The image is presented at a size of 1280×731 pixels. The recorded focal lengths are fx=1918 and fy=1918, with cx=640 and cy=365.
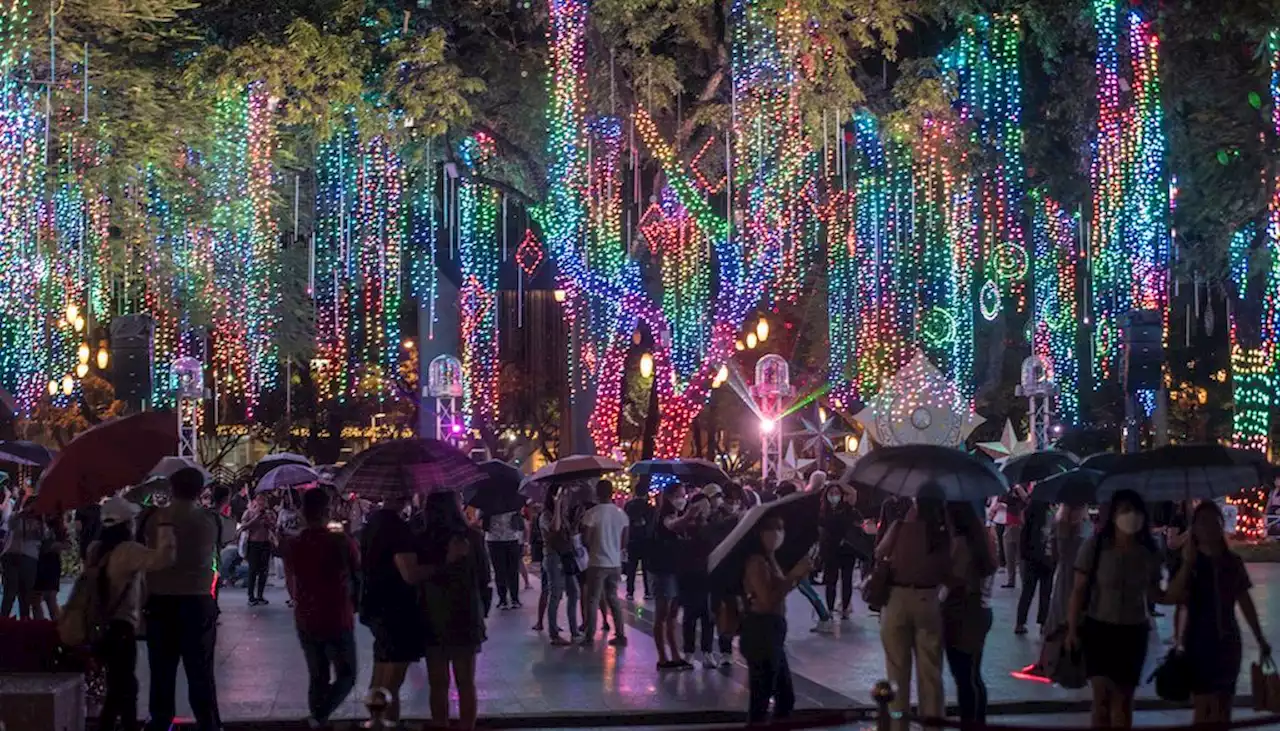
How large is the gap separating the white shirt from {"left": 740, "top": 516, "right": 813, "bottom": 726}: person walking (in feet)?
20.8

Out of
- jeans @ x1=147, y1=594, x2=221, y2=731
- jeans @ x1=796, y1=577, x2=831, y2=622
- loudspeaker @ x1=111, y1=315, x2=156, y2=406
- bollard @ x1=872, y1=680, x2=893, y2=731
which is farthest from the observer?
loudspeaker @ x1=111, y1=315, x2=156, y2=406

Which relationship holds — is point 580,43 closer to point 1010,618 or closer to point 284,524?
point 284,524

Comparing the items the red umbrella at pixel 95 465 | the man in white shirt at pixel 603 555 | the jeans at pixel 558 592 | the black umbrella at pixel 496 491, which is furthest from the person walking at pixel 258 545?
the red umbrella at pixel 95 465

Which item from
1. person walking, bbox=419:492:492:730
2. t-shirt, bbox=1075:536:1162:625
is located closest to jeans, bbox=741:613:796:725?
person walking, bbox=419:492:492:730

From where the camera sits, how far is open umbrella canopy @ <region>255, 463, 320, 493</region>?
2392 cm

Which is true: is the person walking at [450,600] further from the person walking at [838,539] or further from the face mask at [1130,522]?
the person walking at [838,539]

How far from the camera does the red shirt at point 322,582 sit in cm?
1078

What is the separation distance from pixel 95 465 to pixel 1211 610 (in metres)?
6.16

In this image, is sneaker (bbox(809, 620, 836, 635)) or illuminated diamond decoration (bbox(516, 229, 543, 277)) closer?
sneaker (bbox(809, 620, 836, 635))

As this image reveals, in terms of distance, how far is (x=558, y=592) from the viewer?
18234 mm

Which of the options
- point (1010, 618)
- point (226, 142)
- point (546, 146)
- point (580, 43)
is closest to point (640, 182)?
point (546, 146)

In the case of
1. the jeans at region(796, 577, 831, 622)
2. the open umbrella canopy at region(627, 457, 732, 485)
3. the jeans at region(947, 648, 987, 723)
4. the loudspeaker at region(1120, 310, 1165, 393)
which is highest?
the loudspeaker at region(1120, 310, 1165, 393)

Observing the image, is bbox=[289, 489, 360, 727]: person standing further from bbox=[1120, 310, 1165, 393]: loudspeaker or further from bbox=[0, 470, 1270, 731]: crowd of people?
bbox=[1120, 310, 1165, 393]: loudspeaker

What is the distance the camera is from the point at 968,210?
35.3 m
